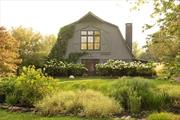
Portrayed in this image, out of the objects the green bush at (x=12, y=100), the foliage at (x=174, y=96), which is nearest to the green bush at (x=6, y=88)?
the green bush at (x=12, y=100)

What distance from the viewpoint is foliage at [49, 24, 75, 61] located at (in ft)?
112

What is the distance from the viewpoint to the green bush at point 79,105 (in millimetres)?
10469

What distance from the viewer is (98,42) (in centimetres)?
3531

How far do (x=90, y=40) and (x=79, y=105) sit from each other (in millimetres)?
24537

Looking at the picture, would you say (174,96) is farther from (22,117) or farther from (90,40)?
(90,40)

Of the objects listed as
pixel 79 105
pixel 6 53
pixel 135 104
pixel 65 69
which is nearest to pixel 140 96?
pixel 135 104

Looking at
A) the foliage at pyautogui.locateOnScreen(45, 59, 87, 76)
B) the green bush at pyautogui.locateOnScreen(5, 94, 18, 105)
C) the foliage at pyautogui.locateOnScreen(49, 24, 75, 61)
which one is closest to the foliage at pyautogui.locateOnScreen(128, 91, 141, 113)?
Answer: the green bush at pyautogui.locateOnScreen(5, 94, 18, 105)

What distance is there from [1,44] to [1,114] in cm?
1245

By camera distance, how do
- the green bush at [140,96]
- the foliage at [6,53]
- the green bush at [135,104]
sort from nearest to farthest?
the green bush at [135,104] → the green bush at [140,96] → the foliage at [6,53]

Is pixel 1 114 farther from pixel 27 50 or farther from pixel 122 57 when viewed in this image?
pixel 27 50

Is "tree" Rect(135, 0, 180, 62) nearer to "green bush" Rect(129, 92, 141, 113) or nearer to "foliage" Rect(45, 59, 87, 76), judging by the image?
"green bush" Rect(129, 92, 141, 113)

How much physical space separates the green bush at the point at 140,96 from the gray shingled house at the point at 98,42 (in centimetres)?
2324

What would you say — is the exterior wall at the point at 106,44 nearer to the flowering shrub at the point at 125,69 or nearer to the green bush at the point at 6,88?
the flowering shrub at the point at 125,69

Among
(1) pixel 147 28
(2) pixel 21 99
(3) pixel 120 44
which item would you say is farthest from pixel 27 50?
(1) pixel 147 28
